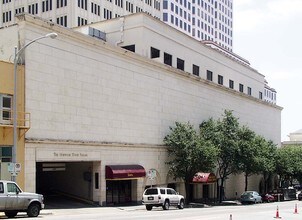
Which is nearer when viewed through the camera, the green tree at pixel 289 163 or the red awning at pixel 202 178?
the red awning at pixel 202 178

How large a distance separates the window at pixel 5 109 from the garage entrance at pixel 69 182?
8017 millimetres

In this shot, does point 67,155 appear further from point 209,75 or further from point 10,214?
point 209,75

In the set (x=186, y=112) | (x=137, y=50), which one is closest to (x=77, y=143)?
(x=137, y=50)

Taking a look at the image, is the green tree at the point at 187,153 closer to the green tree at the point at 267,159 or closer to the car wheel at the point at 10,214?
the green tree at the point at 267,159

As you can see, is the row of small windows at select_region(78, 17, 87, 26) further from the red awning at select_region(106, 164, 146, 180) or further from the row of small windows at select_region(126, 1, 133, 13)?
the red awning at select_region(106, 164, 146, 180)

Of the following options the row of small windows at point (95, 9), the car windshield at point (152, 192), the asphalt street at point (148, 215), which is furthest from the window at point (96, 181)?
the row of small windows at point (95, 9)

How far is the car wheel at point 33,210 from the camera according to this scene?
26980mm

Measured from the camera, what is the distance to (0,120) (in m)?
32.1

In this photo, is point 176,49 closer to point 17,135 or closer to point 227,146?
point 227,146

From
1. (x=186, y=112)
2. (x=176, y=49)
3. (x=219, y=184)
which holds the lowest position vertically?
(x=219, y=184)

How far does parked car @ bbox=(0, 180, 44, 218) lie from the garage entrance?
12.5m

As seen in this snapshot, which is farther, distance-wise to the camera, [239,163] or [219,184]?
[219,184]

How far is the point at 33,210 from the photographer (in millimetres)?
27203

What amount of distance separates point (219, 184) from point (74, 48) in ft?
107
